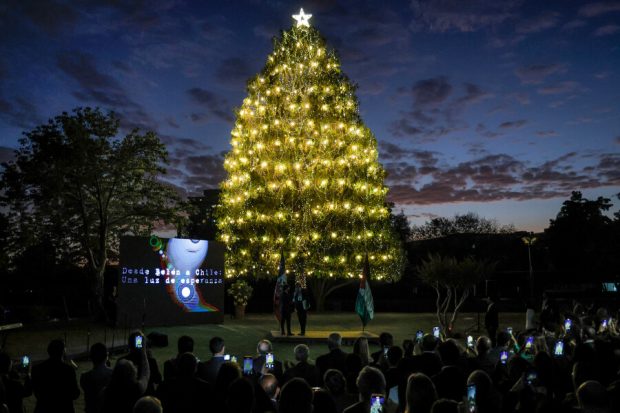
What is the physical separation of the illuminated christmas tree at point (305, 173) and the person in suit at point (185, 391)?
64.5 feet

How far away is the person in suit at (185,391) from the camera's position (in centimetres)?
547

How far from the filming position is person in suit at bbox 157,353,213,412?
5.47 meters

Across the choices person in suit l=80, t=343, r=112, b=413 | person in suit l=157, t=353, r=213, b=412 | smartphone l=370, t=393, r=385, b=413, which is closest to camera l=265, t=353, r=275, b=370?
person in suit l=157, t=353, r=213, b=412

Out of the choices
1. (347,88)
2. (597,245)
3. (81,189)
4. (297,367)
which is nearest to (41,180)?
(81,189)

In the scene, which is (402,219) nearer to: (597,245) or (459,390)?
(597,245)

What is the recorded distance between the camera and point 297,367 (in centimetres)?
714

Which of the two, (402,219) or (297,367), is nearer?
(297,367)

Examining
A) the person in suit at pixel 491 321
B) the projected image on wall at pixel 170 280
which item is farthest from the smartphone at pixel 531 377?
the projected image on wall at pixel 170 280

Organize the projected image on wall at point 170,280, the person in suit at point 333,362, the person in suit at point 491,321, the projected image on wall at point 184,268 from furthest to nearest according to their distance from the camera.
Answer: the projected image on wall at point 184,268, the projected image on wall at point 170,280, the person in suit at point 491,321, the person in suit at point 333,362

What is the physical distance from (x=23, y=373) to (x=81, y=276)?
38215mm

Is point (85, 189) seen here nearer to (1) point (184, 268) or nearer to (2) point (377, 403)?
(1) point (184, 268)

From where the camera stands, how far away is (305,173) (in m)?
25.9

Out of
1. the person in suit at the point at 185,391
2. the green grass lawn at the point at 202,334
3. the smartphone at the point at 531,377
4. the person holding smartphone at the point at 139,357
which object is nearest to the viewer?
the person in suit at the point at 185,391

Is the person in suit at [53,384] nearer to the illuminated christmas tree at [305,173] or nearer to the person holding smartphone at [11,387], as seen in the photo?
the person holding smartphone at [11,387]
